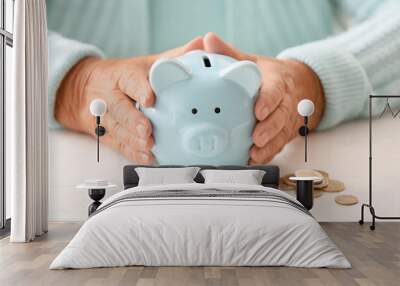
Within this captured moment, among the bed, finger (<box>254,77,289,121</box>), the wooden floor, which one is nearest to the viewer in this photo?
Answer: the wooden floor

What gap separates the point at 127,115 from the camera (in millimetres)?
6656

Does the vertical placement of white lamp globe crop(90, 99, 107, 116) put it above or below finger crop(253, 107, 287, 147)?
above

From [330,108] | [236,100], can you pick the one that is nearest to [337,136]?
[330,108]

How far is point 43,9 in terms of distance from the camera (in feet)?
21.0

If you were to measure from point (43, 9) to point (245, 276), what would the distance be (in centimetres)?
378

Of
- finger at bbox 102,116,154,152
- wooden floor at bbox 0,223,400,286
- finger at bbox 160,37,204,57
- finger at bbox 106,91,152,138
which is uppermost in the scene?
finger at bbox 160,37,204,57

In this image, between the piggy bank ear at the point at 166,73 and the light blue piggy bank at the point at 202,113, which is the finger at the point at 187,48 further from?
the piggy bank ear at the point at 166,73

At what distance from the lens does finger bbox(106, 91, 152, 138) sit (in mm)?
6598

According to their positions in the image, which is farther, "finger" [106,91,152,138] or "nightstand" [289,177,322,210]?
"finger" [106,91,152,138]

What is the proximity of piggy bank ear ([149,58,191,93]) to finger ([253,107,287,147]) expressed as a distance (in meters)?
0.95

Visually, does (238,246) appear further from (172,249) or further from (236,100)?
(236,100)

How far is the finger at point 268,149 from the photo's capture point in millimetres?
6734

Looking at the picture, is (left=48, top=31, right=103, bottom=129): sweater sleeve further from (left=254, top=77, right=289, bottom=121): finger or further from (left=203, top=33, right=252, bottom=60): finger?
(left=254, top=77, right=289, bottom=121): finger

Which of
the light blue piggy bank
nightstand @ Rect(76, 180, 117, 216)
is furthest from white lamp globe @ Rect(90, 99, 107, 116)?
nightstand @ Rect(76, 180, 117, 216)
